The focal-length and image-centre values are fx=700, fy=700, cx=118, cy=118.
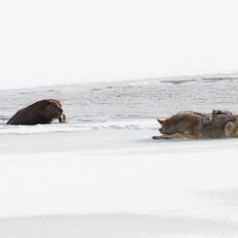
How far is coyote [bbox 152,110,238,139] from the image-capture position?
6.45 meters

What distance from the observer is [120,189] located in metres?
3.71

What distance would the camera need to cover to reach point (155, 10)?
29.8m

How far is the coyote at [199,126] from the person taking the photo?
6445 millimetres

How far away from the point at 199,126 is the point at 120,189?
2.89 m

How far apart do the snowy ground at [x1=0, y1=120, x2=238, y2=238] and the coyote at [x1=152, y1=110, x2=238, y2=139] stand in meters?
0.33

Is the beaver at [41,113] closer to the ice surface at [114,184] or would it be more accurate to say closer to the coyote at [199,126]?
the ice surface at [114,184]

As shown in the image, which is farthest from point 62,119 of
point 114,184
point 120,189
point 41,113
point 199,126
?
point 120,189

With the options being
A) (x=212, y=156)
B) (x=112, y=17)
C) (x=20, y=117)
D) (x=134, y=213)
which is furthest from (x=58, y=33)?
(x=134, y=213)

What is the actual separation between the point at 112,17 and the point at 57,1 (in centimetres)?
534

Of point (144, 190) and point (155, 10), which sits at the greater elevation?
point (155, 10)

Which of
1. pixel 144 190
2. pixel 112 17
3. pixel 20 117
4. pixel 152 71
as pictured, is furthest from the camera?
pixel 112 17

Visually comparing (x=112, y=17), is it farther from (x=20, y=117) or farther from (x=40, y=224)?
(x=40, y=224)

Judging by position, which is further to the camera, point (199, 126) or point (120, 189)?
point (199, 126)

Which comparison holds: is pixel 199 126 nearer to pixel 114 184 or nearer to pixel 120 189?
pixel 114 184
